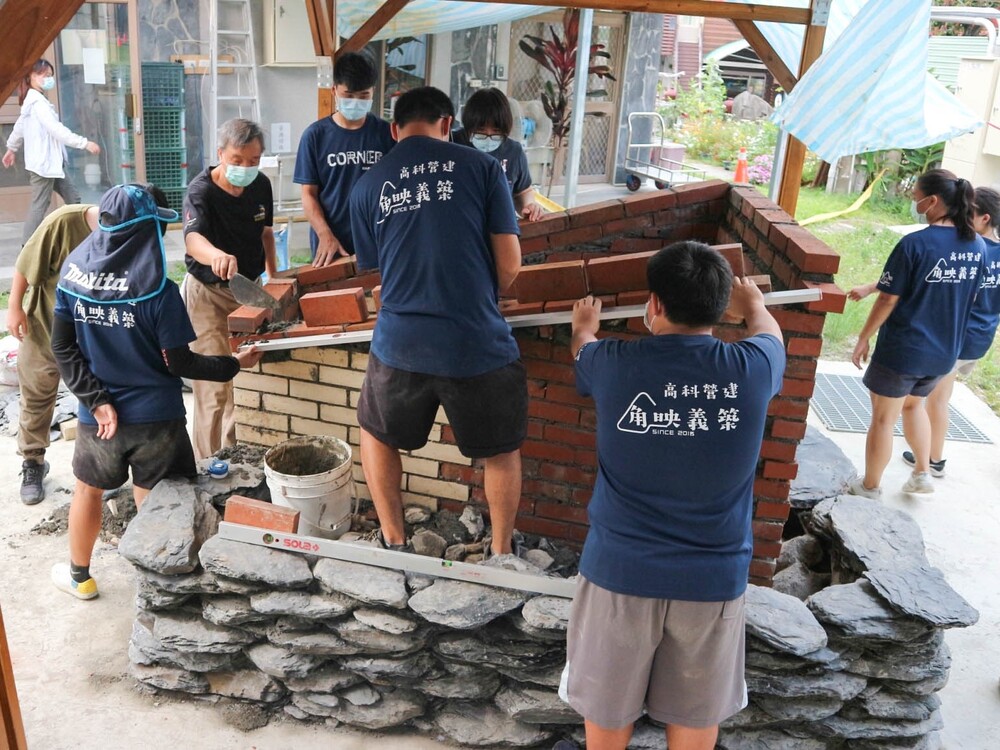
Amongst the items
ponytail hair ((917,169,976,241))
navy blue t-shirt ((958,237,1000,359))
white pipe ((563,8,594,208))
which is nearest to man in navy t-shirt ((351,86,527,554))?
ponytail hair ((917,169,976,241))

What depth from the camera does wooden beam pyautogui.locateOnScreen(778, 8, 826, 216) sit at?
19.4ft

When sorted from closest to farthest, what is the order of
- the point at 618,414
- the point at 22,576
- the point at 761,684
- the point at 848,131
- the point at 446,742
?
the point at 618,414, the point at 761,684, the point at 446,742, the point at 22,576, the point at 848,131

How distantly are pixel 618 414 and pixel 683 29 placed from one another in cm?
A: 2250

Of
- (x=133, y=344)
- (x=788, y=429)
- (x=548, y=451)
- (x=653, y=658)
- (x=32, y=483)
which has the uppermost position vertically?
(x=133, y=344)

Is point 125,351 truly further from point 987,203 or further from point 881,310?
point 987,203

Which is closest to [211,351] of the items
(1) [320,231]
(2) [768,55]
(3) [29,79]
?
(1) [320,231]

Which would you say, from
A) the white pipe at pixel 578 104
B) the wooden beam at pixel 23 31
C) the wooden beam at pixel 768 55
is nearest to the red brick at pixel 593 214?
the wooden beam at pixel 768 55

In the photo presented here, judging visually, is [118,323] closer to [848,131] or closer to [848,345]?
[848,131]

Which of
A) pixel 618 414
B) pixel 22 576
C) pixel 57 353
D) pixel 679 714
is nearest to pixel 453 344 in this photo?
pixel 618 414

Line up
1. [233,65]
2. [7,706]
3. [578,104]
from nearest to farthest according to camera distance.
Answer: [7,706], [578,104], [233,65]

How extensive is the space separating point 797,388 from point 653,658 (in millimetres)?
1296

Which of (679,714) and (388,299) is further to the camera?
(388,299)

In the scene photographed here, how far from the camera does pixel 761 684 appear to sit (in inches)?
132

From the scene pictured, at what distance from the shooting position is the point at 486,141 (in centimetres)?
474
